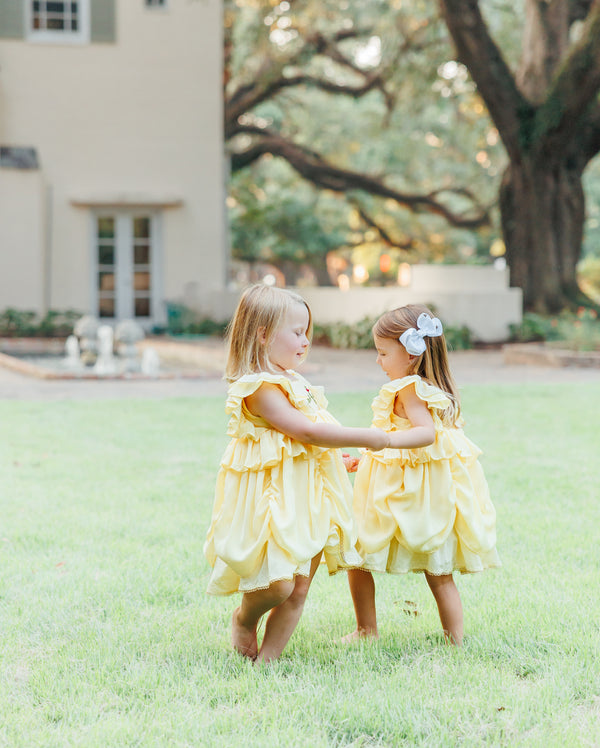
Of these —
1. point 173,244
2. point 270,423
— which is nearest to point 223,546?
point 270,423

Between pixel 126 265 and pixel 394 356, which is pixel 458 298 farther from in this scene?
pixel 394 356

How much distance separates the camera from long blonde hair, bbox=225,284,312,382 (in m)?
2.68

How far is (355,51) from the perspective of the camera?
2477 cm

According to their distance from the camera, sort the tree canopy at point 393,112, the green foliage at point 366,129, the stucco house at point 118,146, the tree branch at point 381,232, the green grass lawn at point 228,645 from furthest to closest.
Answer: the tree branch at point 381,232 → the green foliage at point 366,129 → the stucco house at point 118,146 → the tree canopy at point 393,112 → the green grass lawn at point 228,645

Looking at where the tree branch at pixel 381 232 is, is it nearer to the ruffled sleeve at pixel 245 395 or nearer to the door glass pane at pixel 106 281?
the door glass pane at pixel 106 281

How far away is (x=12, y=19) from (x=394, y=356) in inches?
642

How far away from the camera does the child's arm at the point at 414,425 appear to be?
2627mm

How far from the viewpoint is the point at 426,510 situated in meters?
2.71

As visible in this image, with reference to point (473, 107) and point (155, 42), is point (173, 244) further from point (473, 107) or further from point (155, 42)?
point (473, 107)

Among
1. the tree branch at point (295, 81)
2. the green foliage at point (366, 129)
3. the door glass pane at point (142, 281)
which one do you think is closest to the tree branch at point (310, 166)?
the tree branch at point (295, 81)

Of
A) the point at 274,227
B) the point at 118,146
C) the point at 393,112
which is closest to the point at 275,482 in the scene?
the point at 118,146

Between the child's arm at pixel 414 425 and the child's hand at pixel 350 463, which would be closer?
the child's arm at pixel 414 425

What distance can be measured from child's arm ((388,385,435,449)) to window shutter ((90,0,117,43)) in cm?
1619

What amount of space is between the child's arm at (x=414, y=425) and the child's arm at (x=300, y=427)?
0.07 meters
